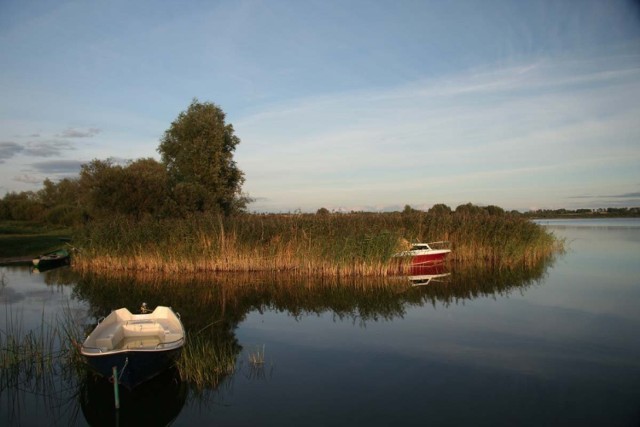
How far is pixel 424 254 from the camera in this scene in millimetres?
22578

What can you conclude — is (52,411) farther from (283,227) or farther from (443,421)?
(283,227)

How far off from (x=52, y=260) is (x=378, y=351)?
21201 mm

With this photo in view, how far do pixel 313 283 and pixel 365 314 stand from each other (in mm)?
5542

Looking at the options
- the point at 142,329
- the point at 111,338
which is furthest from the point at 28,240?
the point at 111,338

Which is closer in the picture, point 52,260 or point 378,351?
point 378,351

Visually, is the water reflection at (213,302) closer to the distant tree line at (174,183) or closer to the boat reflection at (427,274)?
the boat reflection at (427,274)

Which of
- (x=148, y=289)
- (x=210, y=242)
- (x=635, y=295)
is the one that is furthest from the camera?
(x=210, y=242)

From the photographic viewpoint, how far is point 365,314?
13570 mm

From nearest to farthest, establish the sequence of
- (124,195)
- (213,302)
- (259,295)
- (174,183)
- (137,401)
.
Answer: (137,401), (213,302), (259,295), (124,195), (174,183)

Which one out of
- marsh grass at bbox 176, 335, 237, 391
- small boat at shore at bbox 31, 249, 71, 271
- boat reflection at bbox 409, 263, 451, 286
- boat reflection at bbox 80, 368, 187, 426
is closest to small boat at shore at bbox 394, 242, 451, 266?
boat reflection at bbox 409, 263, 451, 286

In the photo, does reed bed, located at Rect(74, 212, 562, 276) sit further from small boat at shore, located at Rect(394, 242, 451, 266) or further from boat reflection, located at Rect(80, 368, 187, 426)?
boat reflection, located at Rect(80, 368, 187, 426)

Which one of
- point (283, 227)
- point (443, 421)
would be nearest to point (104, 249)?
point (283, 227)

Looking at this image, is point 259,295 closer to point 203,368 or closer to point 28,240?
point 203,368

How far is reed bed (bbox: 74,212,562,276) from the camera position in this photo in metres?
20.5
